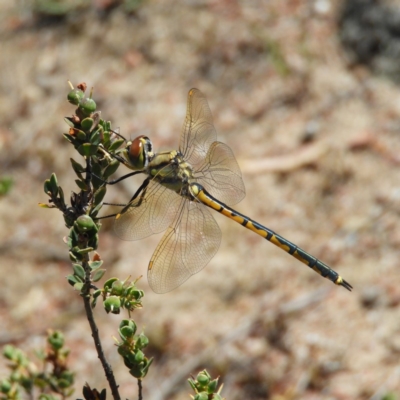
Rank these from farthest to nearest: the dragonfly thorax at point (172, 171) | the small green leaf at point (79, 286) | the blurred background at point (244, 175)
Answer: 1. the blurred background at point (244, 175)
2. the dragonfly thorax at point (172, 171)
3. the small green leaf at point (79, 286)

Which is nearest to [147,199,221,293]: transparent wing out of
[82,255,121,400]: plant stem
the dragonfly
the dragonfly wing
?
the dragonfly

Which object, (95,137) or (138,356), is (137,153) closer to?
(95,137)

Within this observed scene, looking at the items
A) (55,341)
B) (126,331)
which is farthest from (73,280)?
(55,341)

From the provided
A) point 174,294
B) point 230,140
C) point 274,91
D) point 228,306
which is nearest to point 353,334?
point 228,306

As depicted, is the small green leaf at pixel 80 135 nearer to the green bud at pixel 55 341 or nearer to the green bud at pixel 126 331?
the green bud at pixel 126 331

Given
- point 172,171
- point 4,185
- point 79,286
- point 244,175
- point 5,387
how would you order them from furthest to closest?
point 244,175
point 172,171
point 4,185
point 5,387
point 79,286

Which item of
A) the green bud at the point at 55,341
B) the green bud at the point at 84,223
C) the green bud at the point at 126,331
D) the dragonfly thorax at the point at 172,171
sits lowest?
the green bud at the point at 126,331

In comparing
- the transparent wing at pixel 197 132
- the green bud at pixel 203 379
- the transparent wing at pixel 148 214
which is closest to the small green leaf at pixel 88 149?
the green bud at pixel 203 379

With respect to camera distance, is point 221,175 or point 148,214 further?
point 221,175
